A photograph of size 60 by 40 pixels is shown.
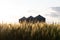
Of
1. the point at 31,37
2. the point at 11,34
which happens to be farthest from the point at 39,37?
the point at 11,34

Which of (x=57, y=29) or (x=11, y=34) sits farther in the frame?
(x=57, y=29)

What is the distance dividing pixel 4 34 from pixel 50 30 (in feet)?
5.60

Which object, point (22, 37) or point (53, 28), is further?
point (53, 28)

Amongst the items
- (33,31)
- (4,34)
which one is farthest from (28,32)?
(4,34)

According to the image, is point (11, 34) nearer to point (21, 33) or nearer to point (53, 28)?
point (21, 33)

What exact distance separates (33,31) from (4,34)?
40.6 inches

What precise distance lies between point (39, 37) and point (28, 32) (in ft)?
1.53

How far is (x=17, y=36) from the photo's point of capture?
8352 millimetres

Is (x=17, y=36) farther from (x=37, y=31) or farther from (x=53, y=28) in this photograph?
(x=53, y=28)

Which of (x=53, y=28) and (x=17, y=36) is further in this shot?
(x=53, y=28)

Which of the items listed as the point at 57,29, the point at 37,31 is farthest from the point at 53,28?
the point at 37,31

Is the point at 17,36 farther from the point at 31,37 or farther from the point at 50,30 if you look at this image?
the point at 50,30

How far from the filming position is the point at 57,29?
916 centimetres

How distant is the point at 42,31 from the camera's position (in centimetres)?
853
